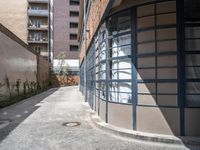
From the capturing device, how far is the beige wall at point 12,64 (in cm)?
1520

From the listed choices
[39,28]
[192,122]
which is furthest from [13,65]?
[39,28]

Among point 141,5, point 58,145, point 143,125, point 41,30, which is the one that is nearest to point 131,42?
point 141,5

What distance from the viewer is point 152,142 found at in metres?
6.37

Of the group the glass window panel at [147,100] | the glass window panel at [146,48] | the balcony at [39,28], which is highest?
the balcony at [39,28]

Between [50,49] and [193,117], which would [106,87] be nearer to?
[193,117]

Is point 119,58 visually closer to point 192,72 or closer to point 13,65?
point 192,72

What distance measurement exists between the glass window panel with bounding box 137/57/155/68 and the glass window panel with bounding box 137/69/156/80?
0.45 ft

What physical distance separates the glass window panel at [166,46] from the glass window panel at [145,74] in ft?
2.03

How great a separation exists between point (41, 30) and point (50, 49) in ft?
13.9

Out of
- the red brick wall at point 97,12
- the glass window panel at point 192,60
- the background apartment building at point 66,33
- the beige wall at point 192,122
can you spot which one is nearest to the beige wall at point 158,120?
the beige wall at point 192,122

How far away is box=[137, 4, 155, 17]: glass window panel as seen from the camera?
6968mm

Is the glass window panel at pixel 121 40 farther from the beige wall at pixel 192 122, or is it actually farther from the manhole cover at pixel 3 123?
the manhole cover at pixel 3 123

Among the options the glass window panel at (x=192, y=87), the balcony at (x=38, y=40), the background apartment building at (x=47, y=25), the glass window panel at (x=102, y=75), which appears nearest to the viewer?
the glass window panel at (x=192, y=87)

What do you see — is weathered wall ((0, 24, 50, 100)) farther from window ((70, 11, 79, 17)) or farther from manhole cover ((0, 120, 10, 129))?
window ((70, 11, 79, 17))
